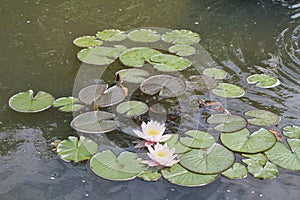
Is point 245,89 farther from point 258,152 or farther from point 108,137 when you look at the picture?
point 108,137

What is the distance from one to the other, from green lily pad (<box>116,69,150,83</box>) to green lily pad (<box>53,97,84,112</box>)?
0.32m

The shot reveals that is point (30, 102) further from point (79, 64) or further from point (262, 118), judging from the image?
point (262, 118)

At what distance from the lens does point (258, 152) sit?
1.84m

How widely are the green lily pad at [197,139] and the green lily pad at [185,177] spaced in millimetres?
159

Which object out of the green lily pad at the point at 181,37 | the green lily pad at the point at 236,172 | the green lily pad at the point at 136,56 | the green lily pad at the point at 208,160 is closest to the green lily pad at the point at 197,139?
the green lily pad at the point at 208,160

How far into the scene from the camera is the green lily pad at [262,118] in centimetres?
204

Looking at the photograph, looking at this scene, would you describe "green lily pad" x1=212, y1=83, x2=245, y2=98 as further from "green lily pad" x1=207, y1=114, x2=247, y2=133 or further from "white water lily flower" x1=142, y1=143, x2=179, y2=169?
"white water lily flower" x1=142, y1=143, x2=179, y2=169

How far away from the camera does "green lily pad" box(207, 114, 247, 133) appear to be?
77.8 inches

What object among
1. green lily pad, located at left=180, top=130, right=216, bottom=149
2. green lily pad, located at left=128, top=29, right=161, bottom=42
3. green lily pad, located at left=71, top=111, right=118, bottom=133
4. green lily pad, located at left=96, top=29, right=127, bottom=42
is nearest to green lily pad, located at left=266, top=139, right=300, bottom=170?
green lily pad, located at left=180, top=130, right=216, bottom=149

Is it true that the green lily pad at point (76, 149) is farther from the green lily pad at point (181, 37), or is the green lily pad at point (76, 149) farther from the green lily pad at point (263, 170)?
the green lily pad at point (181, 37)

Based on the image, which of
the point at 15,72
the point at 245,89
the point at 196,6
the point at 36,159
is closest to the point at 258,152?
the point at 245,89

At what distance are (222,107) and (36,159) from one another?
37.5 inches

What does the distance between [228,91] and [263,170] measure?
61 cm

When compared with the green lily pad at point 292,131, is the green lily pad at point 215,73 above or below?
above
